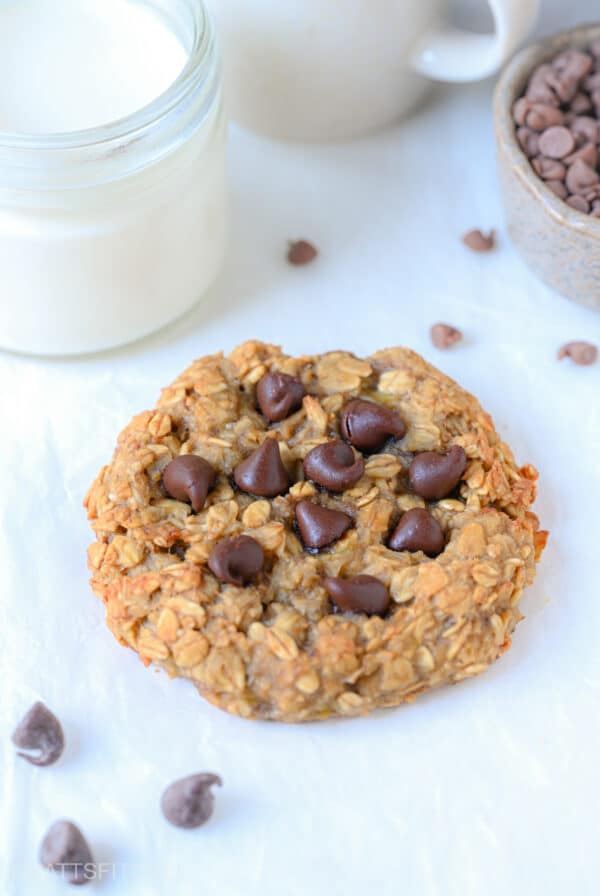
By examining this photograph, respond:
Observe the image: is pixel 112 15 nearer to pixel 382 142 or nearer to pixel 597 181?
pixel 382 142

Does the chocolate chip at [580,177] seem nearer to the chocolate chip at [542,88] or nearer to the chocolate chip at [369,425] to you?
the chocolate chip at [542,88]

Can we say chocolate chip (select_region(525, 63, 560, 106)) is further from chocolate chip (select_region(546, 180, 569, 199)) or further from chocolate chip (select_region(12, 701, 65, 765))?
chocolate chip (select_region(12, 701, 65, 765))

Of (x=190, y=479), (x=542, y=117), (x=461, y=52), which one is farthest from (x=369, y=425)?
(x=461, y=52)

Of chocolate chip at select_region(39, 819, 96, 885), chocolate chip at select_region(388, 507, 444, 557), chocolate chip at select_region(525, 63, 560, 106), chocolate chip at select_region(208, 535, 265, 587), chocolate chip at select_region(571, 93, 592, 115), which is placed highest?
chocolate chip at select_region(525, 63, 560, 106)

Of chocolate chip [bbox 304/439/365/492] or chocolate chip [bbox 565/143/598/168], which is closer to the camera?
chocolate chip [bbox 304/439/365/492]

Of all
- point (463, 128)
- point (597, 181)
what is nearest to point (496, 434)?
point (597, 181)

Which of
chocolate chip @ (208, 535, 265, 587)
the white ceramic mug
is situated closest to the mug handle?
the white ceramic mug
